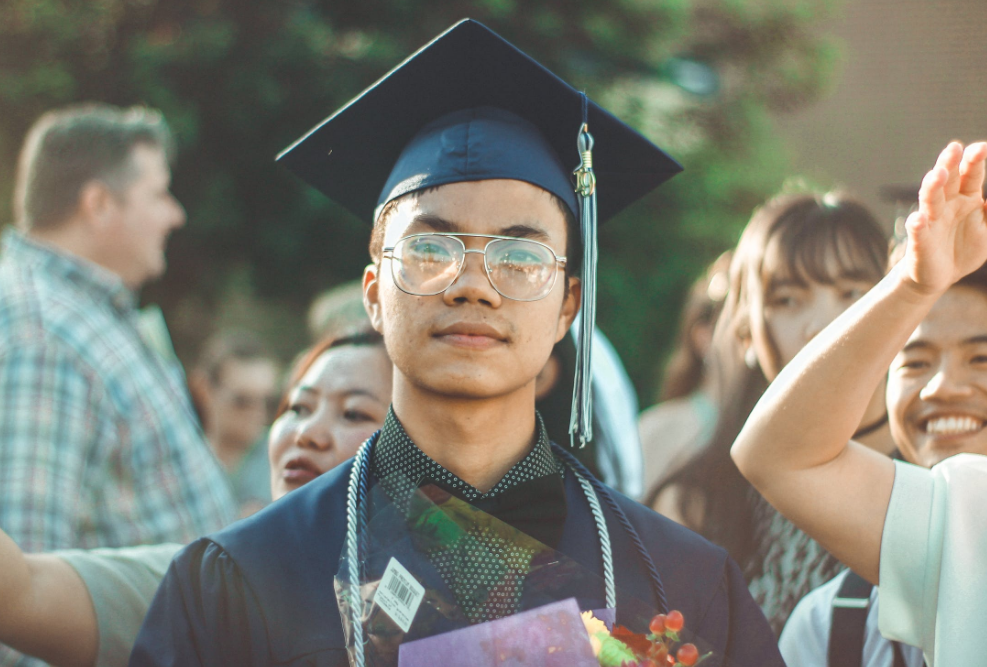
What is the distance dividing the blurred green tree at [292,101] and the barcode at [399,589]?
7515 millimetres

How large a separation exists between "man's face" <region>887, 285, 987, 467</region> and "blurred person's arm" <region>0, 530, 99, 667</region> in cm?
184

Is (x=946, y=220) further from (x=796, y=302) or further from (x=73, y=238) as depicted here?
(x=73, y=238)

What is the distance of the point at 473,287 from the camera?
171 centimetres

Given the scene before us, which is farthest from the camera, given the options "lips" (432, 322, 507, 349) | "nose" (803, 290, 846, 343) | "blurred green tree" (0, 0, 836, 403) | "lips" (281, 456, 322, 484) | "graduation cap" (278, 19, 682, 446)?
"blurred green tree" (0, 0, 836, 403)

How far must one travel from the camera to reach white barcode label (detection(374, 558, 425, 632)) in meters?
1.50

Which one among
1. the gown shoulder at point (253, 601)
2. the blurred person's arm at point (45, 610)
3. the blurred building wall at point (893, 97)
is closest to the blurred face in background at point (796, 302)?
the gown shoulder at point (253, 601)

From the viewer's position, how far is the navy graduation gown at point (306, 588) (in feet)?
5.28

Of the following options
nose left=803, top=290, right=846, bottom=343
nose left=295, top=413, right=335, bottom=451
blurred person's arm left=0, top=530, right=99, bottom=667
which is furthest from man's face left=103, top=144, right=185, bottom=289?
nose left=803, top=290, right=846, bottom=343

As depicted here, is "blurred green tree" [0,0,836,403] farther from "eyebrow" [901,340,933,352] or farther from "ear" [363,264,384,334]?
"ear" [363,264,384,334]

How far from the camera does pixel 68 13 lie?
8.71 metres

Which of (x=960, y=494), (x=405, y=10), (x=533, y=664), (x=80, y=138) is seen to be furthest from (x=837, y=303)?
(x=405, y=10)

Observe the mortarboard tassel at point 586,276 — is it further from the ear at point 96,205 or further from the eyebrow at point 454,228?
the ear at point 96,205

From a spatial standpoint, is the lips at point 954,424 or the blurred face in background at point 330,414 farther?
the blurred face in background at point 330,414

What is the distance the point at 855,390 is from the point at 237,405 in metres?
4.65
